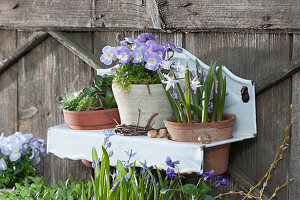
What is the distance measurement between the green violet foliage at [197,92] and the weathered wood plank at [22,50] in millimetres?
1082

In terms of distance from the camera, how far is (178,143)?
2035mm

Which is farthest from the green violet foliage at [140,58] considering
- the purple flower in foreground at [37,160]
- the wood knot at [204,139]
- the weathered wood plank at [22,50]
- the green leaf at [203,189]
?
the purple flower in foreground at [37,160]

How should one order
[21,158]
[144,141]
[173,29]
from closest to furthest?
1. [144,141]
2. [173,29]
3. [21,158]

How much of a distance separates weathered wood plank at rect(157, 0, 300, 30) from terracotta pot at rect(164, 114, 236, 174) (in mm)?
455

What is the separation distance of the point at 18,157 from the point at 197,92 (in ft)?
4.06

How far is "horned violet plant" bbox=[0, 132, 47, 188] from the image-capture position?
278cm

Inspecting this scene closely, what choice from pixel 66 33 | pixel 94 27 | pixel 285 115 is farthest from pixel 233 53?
pixel 66 33

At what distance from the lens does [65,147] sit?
2.42m

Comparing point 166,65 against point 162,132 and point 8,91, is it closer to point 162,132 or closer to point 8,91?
point 162,132

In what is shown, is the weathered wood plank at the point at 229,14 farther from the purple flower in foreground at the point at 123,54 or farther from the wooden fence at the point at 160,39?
the purple flower in foreground at the point at 123,54

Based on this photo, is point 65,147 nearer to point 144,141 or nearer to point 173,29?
point 144,141

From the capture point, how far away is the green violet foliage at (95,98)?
7.81 ft

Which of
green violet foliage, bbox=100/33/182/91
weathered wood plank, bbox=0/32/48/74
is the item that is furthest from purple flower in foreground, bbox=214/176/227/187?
weathered wood plank, bbox=0/32/48/74

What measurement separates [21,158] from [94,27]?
0.94 m
